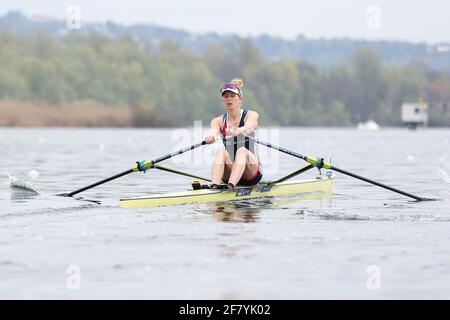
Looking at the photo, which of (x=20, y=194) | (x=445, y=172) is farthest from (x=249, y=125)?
(x=445, y=172)

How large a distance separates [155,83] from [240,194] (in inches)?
5929

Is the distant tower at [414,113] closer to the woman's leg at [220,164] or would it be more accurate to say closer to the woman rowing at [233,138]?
the woman rowing at [233,138]

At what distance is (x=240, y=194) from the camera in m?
17.2

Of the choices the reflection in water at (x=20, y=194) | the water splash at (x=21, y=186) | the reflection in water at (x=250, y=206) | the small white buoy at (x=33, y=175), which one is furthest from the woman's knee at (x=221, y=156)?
the small white buoy at (x=33, y=175)

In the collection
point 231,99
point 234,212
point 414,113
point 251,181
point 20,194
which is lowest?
point 234,212

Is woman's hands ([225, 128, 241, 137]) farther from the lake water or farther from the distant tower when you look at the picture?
the distant tower

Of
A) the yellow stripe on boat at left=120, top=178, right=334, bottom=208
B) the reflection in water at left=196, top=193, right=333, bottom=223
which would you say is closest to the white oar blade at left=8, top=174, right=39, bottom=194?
the yellow stripe on boat at left=120, top=178, right=334, bottom=208

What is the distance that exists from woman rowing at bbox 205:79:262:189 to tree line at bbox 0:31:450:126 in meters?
94.6

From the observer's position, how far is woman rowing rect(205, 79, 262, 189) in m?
16.8

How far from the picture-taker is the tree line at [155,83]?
14600 cm

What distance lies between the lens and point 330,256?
36.4 feet

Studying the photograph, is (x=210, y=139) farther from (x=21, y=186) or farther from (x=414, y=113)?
(x=414, y=113)
